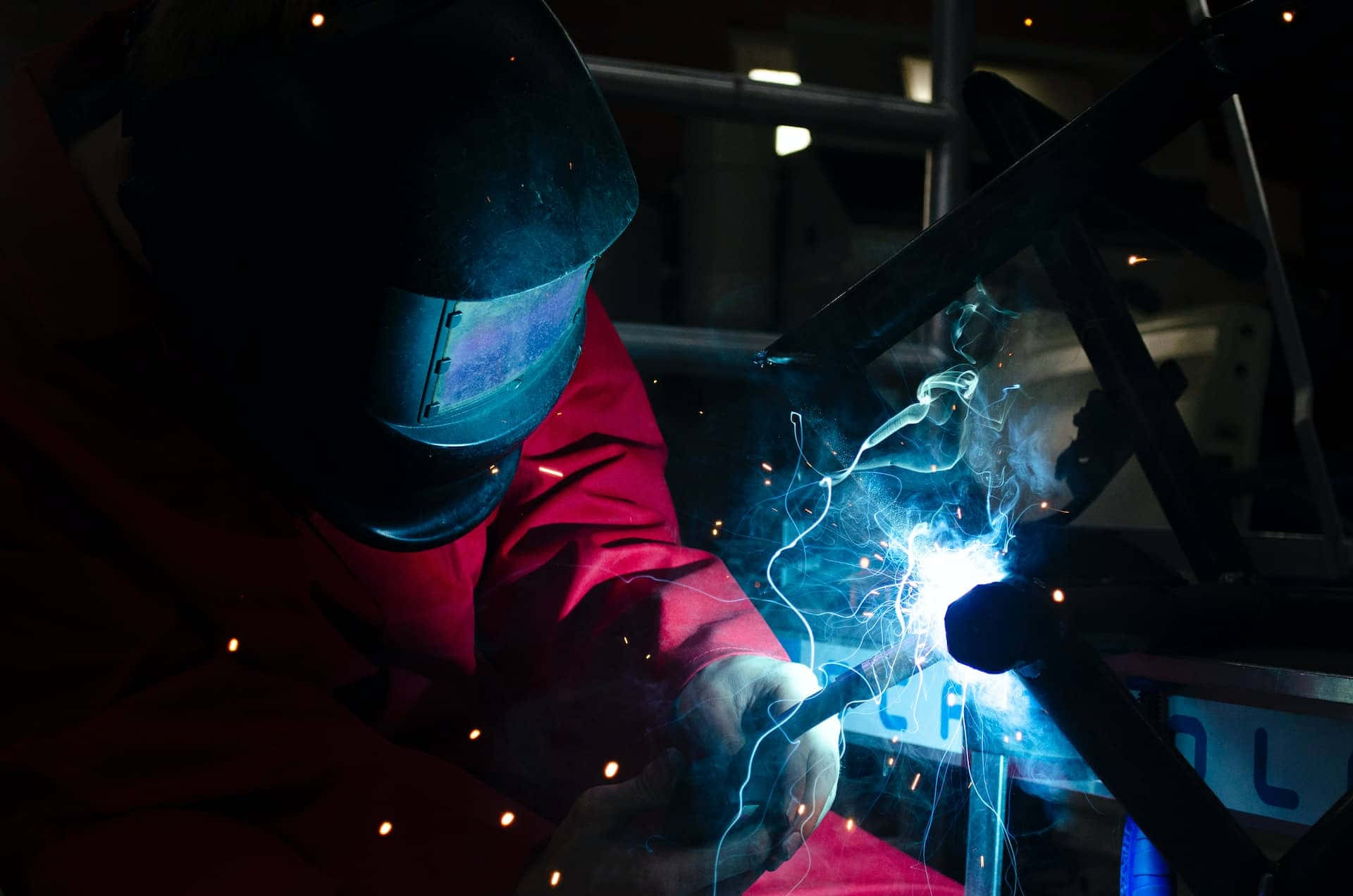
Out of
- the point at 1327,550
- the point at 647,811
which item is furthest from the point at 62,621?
the point at 1327,550

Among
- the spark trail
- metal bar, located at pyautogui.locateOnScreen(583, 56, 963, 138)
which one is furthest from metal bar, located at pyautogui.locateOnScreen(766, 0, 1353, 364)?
metal bar, located at pyautogui.locateOnScreen(583, 56, 963, 138)

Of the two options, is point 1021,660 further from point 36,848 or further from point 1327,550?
point 1327,550

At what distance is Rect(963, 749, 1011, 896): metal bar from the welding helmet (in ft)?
1.66

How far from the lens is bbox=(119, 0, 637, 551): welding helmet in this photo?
75cm

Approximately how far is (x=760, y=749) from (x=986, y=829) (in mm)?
186

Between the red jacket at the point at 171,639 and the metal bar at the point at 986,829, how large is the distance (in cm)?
Answer: 24

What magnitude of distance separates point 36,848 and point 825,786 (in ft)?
1.93

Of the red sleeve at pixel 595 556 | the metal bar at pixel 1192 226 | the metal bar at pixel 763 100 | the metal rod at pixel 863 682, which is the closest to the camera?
the metal rod at pixel 863 682

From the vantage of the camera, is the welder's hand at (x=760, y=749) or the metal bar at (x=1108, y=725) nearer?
the metal bar at (x=1108, y=725)

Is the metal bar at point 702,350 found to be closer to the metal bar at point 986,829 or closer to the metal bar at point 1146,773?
the metal bar at point 986,829

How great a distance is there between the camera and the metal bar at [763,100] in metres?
1.50

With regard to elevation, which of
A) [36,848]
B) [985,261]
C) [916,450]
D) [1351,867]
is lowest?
[36,848]

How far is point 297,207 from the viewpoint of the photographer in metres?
0.76

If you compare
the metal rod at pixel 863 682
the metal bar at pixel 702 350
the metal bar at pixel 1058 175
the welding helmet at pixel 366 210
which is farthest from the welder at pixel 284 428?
the metal bar at pixel 702 350
